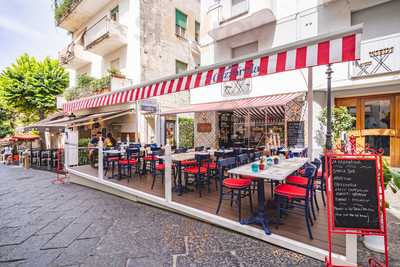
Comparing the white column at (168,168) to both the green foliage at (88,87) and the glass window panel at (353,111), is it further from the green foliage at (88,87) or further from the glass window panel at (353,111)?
the green foliage at (88,87)

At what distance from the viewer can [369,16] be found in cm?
721

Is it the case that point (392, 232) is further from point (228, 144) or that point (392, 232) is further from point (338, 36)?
point (228, 144)

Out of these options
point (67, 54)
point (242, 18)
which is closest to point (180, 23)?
point (242, 18)

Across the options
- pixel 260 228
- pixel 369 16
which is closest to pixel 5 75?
pixel 260 228

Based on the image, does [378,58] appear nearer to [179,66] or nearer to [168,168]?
[168,168]

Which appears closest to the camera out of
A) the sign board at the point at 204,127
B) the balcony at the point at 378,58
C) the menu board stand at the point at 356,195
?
the menu board stand at the point at 356,195

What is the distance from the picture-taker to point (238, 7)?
32.5 feet

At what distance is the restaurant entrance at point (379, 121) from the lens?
699 centimetres

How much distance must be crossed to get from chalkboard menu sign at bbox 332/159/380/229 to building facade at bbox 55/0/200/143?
409 inches

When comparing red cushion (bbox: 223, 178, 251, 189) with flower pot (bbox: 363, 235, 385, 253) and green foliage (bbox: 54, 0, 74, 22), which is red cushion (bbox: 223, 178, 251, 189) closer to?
flower pot (bbox: 363, 235, 385, 253)

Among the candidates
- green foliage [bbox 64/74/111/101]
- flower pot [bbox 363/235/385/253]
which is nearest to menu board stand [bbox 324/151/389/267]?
flower pot [bbox 363/235/385/253]

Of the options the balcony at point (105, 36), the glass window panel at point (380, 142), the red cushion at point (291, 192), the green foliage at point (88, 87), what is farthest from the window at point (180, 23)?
the red cushion at point (291, 192)

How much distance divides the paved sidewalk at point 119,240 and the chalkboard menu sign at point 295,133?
19.8ft

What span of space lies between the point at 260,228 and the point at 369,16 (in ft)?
27.9
